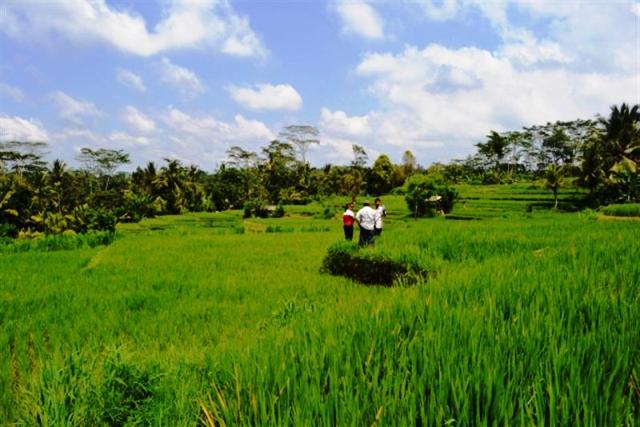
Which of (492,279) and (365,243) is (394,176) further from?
(492,279)

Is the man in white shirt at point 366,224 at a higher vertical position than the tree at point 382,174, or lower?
lower

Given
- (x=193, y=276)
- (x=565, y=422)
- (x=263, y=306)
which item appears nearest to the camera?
(x=565, y=422)

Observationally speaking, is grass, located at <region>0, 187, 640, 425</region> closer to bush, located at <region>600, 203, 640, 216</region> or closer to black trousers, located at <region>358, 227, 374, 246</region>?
black trousers, located at <region>358, 227, 374, 246</region>

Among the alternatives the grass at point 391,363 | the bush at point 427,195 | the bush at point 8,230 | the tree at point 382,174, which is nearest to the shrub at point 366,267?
the grass at point 391,363

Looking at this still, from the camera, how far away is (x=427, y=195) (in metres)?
29.2

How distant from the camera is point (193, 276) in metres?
8.12

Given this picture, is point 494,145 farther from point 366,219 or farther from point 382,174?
point 366,219

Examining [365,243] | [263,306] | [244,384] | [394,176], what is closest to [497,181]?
[394,176]

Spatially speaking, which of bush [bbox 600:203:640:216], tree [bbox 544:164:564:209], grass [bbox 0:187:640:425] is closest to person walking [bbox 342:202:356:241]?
grass [bbox 0:187:640:425]

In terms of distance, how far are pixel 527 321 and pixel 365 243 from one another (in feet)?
22.5

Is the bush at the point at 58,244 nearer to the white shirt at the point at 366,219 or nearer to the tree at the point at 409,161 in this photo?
the white shirt at the point at 366,219

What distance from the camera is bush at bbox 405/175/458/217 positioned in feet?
96.1

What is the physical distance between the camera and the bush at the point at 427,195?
2928 centimetres

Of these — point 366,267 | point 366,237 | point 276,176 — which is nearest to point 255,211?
point 276,176
